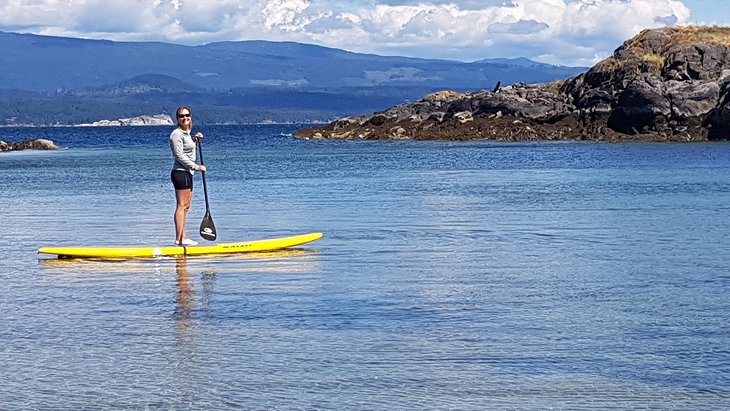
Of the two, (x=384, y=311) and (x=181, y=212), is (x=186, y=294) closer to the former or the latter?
(x=384, y=311)

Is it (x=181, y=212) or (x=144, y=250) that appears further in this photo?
(x=181, y=212)

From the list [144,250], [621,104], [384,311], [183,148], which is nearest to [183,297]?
[384,311]

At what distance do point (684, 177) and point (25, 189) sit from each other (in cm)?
2262

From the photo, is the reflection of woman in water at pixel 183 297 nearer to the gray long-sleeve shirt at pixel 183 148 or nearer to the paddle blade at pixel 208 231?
the gray long-sleeve shirt at pixel 183 148

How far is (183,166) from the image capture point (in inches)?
786

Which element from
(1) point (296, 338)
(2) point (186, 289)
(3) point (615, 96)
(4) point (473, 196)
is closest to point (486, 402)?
(1) point (296, 338)

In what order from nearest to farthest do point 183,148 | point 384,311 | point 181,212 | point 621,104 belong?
point 384,311
point 183,148
point 181,212
point 621,104

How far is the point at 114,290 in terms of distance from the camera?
15844 millimetres

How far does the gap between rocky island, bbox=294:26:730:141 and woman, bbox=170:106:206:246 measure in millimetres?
60555

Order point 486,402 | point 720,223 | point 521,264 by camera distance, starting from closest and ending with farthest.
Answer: point 486,402 < point 521,264 < point 720,223

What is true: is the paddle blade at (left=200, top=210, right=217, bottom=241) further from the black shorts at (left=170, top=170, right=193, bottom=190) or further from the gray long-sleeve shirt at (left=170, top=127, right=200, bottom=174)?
the gray long-sleeve shirt at (left=170, top=127, right=200, bottom=174)

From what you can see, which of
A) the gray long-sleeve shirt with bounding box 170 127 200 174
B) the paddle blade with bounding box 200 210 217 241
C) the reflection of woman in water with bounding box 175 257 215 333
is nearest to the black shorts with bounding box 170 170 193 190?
the gray long-sleeve shirt with bounding box 170 127 200 174

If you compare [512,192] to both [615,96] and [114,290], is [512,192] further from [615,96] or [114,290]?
[615,96]

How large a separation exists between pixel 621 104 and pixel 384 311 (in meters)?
69.0
